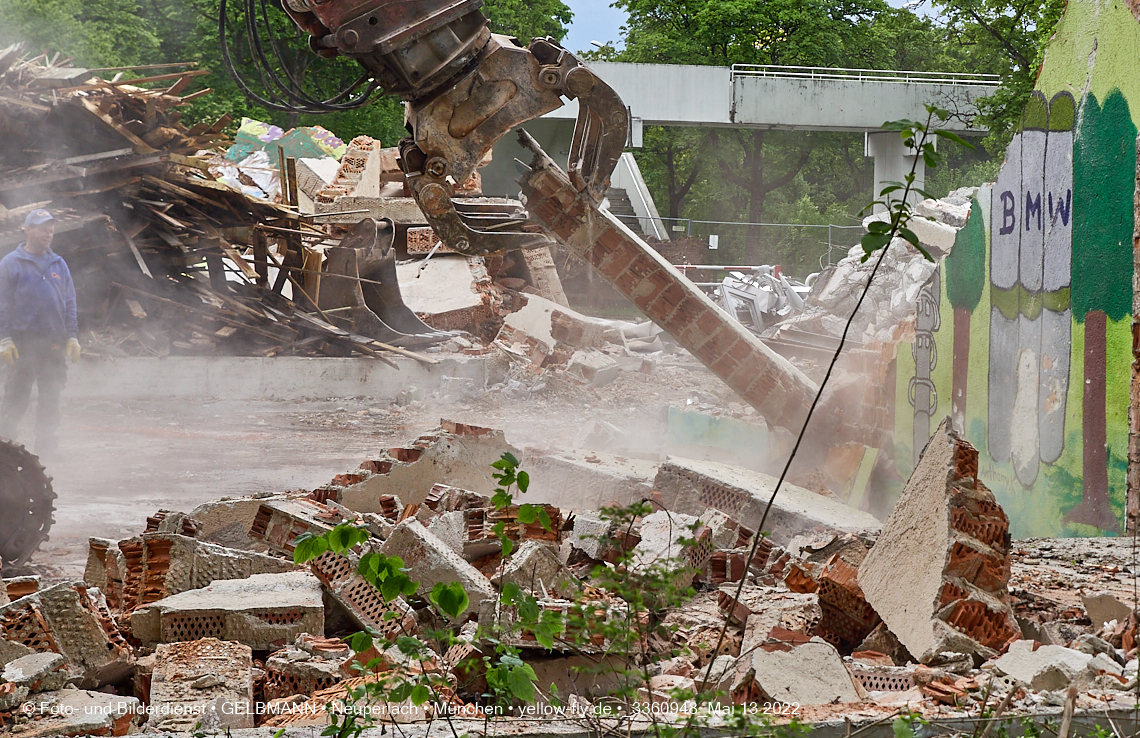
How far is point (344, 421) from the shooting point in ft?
38.9

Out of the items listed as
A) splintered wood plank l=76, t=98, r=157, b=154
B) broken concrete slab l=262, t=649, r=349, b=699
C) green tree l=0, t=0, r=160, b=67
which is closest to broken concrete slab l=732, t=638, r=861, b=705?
broken concrete slab l=262, t=649, r=349, b=699

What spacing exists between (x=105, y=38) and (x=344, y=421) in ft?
74.8

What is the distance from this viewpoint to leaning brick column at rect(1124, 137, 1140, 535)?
4277 mm

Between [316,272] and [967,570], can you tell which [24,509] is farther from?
[316,272]

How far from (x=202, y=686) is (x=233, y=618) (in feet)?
2.01

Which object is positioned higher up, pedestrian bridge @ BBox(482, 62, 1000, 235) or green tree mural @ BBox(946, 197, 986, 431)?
pedestrian bridge @ BBox(482, 62, 1000, 235)

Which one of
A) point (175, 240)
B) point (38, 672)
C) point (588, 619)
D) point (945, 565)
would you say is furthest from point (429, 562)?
point (175, 240)

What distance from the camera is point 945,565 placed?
3502 mm

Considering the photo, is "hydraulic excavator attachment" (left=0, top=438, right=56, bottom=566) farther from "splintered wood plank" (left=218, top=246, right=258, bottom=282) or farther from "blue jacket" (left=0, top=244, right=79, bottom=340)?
"splintered wood plank" (left=218, top=246, right=258, bottom=282)

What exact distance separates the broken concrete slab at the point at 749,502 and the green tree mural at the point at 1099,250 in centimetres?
137

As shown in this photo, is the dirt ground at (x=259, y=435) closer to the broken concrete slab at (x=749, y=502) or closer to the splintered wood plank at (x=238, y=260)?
the splintered wood plank at (x=238, y=260)

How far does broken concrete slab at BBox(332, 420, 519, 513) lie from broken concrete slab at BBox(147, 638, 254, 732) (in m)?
2.38

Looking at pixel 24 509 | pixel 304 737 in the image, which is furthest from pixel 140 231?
pixel 304 737

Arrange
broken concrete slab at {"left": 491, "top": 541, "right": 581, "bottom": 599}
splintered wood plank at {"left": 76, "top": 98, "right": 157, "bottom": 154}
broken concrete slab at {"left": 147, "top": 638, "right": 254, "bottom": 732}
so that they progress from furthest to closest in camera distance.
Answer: splintered wood plank at {"left": 76, "top": 98, "right": 157, "bottom": 154} < broken concrete slab at {"left": 491, "top": 541, "right": 581, "bottom": 599} < broken concrete slab at {"left": 147, "top": 638, "right": 254, "bottom": 732}
